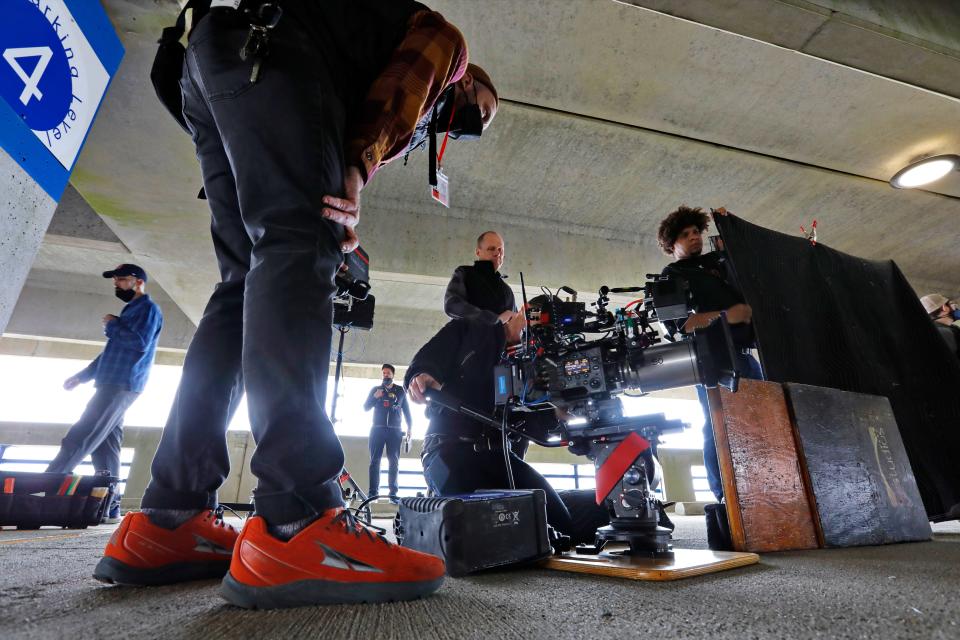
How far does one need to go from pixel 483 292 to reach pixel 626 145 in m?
2.22

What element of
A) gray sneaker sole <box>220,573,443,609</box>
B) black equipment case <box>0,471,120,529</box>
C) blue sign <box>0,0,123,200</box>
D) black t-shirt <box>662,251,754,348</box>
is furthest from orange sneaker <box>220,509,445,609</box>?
black equipment case <box>0,471,120,529</box>

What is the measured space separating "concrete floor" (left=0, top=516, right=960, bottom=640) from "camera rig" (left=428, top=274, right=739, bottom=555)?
0.27 metres

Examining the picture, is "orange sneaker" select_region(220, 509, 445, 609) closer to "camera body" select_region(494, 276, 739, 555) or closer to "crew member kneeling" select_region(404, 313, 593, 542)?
"camera body" select_region(494, 276, 739, 555)

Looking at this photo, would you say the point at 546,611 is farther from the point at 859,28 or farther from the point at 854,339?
the point at 859,28

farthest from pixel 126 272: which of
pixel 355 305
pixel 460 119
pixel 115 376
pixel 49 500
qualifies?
pixel 460 119

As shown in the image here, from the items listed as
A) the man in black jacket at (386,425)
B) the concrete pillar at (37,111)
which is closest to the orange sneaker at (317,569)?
the concrete pillar at (37,111)

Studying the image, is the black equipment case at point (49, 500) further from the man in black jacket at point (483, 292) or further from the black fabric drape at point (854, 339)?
the black fabric drape at point (854, 339)

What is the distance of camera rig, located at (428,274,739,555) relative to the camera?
1.08 metres

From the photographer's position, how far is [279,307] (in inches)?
24.7

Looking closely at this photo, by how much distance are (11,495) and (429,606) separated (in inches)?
117

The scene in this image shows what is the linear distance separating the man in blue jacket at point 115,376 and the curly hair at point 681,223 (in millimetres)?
3174

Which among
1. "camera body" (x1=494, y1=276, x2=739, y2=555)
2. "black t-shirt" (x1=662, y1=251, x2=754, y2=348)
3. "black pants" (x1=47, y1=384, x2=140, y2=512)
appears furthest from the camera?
"black pants" (x1=47, y1=384, x2=140, y2=512)

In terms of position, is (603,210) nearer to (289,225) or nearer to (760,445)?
(760,445)

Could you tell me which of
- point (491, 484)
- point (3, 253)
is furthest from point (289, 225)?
point (3, 253)
